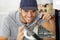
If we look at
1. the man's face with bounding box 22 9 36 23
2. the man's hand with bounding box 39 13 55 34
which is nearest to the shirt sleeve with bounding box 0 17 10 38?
the man's face with bounding box 22 9 36 23

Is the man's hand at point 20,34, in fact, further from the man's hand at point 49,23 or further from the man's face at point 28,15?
the man's hand at point 49,23

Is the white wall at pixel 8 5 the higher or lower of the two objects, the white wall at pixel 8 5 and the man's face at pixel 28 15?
the higher

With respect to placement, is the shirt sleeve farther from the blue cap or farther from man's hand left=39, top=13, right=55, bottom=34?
man's hand left=39, top=13, right=55, bottom=34

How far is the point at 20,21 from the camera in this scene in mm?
1214

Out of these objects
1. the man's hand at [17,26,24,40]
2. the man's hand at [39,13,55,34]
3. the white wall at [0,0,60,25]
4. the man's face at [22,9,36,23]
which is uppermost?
the white wall at [0,0,60,25]

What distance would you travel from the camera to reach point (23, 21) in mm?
1216

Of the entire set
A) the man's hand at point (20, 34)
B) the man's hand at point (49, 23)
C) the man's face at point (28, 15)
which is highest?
the man's face at point (28, 15)

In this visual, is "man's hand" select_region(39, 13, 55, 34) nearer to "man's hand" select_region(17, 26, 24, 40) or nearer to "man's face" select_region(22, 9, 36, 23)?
"man's face" select_region(22, 9, 36, 23)

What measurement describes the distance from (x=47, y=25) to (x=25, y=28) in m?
0.20

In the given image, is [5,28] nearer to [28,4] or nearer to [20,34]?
[20,34]

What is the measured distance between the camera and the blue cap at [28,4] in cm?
120

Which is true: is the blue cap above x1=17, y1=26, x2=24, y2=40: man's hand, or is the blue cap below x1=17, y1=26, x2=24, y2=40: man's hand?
above

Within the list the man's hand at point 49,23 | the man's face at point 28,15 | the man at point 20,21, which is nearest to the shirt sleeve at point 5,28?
the man at point 20,21

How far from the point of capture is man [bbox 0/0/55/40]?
1200 mm
